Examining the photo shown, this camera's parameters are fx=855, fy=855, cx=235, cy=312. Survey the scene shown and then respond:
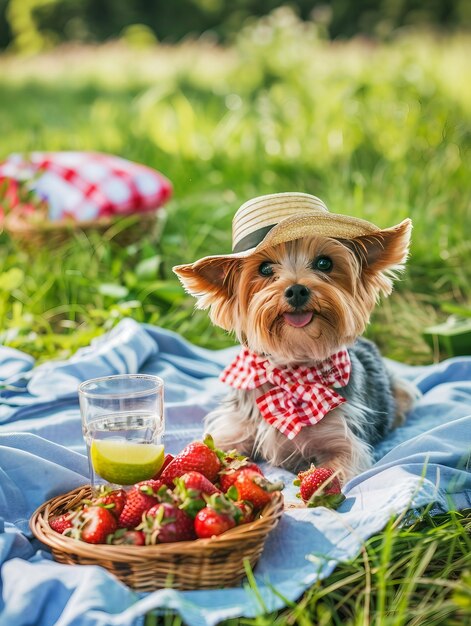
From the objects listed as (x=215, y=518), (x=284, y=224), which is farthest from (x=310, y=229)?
(x=215, y=518)

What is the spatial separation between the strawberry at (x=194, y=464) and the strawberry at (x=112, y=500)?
0.16 metres

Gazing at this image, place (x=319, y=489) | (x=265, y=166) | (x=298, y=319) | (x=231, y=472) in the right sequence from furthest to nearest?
(x=265, y=166), (x=298, y=319), (x=319, y=489), (x=231, y=472)

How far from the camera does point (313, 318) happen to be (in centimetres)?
317

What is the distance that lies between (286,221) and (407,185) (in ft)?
12.6

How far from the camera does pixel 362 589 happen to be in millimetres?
2588

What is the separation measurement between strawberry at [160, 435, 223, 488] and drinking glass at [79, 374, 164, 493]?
2.7 inches

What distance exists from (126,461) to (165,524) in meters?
0.39

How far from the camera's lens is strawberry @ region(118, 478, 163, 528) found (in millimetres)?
2545

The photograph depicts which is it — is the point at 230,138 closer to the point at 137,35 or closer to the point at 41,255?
the point at 41,255

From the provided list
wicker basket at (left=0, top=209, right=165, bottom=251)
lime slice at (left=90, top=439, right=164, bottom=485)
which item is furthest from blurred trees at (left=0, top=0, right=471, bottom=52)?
lime slice at (left=90, top=439, right=164, bottom=485)

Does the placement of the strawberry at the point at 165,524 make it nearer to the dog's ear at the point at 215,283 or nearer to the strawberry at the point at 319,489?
the strawberry at the point at 319,489

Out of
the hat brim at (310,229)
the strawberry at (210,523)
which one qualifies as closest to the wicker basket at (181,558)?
the strawberry at (210,523)

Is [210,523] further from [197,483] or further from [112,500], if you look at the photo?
[112,500]

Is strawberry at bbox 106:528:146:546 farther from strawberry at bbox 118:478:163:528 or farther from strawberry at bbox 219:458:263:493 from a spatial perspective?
strawberry at bbox 219:458:263:493
